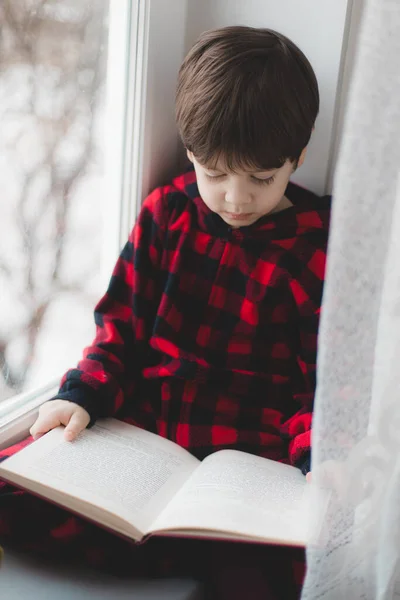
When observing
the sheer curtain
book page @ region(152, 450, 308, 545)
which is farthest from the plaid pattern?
the sheer curtain

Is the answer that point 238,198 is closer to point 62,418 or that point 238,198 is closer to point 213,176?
point 213,176

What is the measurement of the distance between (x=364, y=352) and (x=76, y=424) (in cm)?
46

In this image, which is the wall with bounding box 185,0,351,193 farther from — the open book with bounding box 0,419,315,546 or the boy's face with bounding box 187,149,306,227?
the open book with bounding box 0,419,315,546

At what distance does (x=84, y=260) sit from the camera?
1222mm

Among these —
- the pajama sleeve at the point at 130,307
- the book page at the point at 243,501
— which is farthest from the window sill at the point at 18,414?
the book page at the point at 243,501

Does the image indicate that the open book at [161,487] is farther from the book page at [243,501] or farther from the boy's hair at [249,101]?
the boy's hair at [249,101]

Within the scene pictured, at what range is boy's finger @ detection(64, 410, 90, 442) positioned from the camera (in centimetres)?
92

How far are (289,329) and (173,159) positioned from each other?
0.40 metres

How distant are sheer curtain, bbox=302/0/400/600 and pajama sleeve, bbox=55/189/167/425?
458 millimetres

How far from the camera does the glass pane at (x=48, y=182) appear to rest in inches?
38.9

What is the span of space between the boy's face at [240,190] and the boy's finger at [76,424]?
0.36 m

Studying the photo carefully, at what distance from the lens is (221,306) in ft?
3.50

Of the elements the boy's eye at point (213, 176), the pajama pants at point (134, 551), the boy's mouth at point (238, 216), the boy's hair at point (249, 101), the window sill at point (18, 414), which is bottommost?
the pajama pants at point (134, 551)

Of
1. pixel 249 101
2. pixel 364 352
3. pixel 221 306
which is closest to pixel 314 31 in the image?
pixel 249 101
